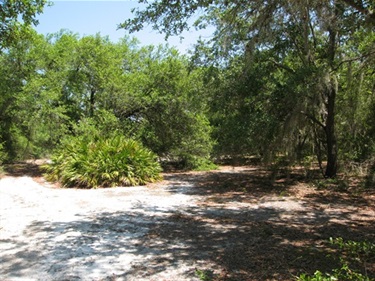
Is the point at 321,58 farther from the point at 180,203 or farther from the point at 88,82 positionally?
the point at 88,82

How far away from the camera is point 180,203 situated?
330 inches

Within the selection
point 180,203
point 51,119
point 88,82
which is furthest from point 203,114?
point 180,203

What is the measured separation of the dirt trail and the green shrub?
1.59 metres

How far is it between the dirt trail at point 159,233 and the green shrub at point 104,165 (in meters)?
1.59

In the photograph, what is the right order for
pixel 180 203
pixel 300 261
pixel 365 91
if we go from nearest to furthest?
pixel 300 261, pixel 180 203, pixel 365 91

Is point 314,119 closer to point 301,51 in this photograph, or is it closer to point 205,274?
point 301,51

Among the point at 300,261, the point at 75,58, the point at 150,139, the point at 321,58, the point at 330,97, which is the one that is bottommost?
the point at 300,261

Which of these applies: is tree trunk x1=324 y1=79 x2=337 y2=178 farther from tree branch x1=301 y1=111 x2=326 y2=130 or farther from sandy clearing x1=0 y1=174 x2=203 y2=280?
sandy clearing x1=0 y1=174 x2=203 y2=280

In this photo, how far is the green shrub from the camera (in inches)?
439

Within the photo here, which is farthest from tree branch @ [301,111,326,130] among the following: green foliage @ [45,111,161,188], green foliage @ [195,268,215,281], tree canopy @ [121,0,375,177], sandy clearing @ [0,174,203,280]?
green foliage @ [195,268,215,281]

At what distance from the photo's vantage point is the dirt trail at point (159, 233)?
13.5ft

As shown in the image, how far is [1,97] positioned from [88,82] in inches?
143

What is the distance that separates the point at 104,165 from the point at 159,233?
6.05 m

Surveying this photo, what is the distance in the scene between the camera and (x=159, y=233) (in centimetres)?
571
